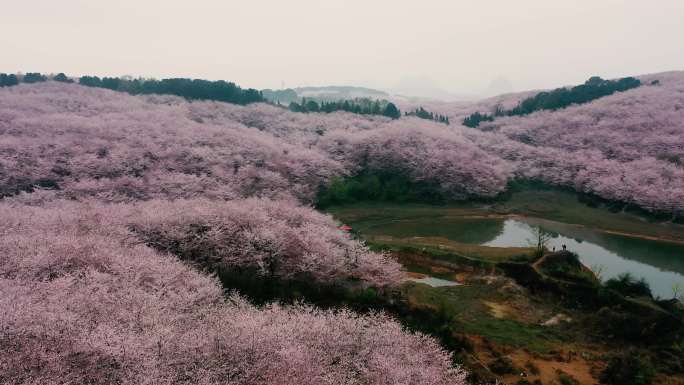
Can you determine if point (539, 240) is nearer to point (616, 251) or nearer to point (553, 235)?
point (616, 251)

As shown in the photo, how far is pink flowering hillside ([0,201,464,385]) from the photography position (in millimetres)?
11234

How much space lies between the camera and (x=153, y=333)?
12.8 meters

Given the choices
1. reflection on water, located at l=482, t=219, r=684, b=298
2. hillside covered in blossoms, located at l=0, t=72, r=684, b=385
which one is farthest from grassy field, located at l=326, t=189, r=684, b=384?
hillside covered in blossoms, located at l=0, t=72, r=684, b=385

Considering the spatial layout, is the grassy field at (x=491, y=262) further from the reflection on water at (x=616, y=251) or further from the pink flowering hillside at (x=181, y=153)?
the pink flowering hillside at (x=181, y=153)

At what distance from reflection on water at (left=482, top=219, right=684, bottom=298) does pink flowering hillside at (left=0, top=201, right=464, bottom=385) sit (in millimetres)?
23348

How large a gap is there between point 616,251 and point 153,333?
129 feet

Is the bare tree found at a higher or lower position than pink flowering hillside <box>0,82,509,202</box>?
lower

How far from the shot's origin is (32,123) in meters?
43.3

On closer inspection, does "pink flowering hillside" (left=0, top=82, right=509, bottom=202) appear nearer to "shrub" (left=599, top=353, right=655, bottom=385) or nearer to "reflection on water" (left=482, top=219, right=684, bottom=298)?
"reflection on water" (left=482, top=219, right=684, bottom=298)

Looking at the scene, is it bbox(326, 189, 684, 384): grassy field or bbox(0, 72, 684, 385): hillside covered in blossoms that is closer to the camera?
bbox(0, 72, 684, 385): hillside covered in blossoms

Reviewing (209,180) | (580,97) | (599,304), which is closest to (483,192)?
(599,304)

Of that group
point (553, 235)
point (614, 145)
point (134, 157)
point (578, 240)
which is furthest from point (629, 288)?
point (134, 157)

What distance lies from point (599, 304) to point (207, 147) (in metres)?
42.0

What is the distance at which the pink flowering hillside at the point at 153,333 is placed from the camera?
1123 cm
